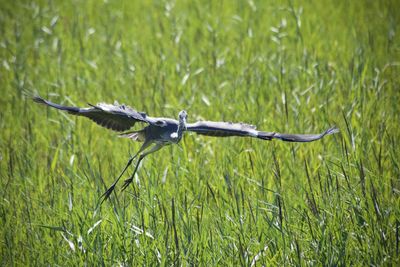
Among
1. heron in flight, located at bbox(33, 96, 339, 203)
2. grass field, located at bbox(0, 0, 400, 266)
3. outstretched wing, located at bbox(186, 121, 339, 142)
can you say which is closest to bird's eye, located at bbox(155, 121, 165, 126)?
heron in flight, located at bbox(33, 96, 339, 203)

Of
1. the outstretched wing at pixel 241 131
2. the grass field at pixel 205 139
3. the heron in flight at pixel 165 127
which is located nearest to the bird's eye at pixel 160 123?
the heron in flight at pixel 165 127

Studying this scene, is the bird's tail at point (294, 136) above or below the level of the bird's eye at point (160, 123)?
above

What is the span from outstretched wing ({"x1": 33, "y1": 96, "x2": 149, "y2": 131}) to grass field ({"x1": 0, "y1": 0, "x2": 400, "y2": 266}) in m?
0.36

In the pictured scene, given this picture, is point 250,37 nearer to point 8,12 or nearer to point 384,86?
point 384,86

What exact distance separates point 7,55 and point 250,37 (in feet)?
7.86

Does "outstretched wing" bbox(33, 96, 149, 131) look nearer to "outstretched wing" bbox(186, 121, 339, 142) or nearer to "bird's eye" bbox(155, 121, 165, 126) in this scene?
"bird's eye" bbox(155, 121, 165, 126)

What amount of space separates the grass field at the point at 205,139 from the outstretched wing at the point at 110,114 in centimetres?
36

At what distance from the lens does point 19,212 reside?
12.6 ft

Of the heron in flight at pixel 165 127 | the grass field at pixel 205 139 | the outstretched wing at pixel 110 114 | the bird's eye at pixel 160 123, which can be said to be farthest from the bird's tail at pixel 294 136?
the outstretched wing at pixel 110 114

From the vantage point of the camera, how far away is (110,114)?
11.7ft

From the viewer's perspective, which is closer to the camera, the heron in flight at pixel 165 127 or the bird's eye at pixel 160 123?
the heron in flight at pixel 165 127

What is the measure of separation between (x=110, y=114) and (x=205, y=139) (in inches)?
57.7

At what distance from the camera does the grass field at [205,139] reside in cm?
340

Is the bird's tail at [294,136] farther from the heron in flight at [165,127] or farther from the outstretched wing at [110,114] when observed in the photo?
the outstretched wing at [110,114]
